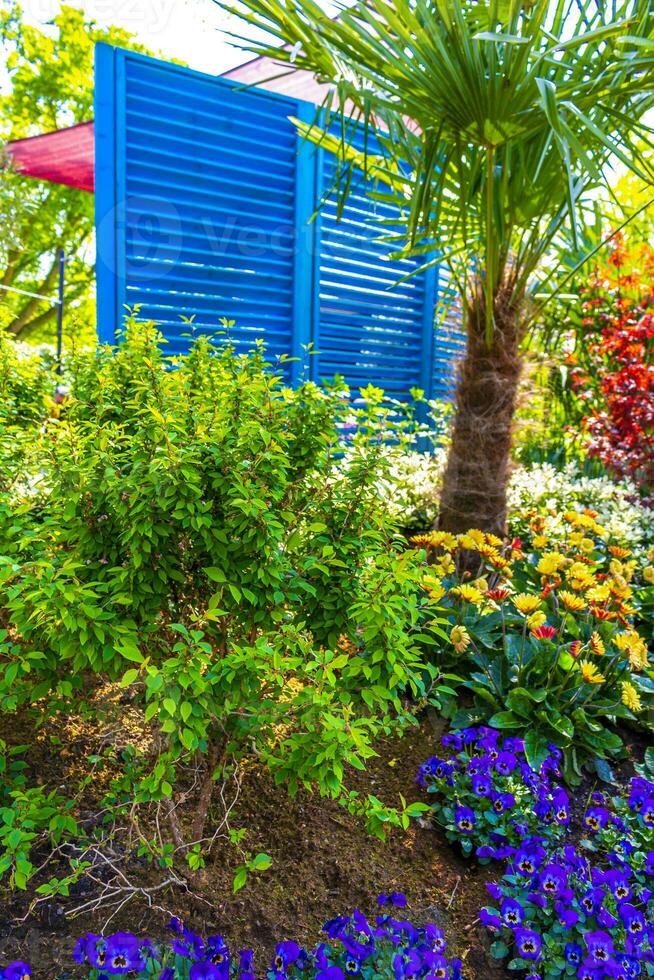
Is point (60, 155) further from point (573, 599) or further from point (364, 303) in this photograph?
point (573, 599)

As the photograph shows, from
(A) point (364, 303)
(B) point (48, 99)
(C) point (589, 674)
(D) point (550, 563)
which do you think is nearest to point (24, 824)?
(C) point (589, 674)

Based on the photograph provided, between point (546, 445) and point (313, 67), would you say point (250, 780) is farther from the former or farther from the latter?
point (546, 445)

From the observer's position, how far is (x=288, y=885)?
6.12 feet

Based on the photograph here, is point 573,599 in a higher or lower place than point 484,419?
lower

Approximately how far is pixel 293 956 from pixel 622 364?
5547mm

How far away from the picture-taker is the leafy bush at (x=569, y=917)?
1.65 metres

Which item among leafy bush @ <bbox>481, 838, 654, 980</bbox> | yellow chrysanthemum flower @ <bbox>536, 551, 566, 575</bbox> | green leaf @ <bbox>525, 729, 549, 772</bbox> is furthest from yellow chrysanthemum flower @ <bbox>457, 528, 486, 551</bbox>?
leafy bush @ <bbox>481, 838, 654, 980</bbox>

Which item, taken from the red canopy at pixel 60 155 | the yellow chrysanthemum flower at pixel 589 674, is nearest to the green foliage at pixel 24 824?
the yellow chrysanthemum flower at pixel 589 674

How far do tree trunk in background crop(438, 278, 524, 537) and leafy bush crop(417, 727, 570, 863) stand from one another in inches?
60.7

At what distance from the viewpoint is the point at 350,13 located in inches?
110

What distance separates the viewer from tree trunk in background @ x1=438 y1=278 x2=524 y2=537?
3.66 meters

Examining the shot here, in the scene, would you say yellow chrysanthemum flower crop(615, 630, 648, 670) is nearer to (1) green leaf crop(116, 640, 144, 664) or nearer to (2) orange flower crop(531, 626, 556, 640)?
(2) orange flower crop(531, 626, 556, 640)

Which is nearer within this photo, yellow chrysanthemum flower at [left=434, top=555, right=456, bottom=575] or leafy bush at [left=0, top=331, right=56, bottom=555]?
leafy bush at [left=0, top=331, right=56, bottom=555]

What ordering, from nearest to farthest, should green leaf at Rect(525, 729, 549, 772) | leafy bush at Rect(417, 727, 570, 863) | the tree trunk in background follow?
leafy bush at Rect(417, 727, 570, 863) → green leaf at Rect(525, 729, 549, 772) → the tree trunk in background
